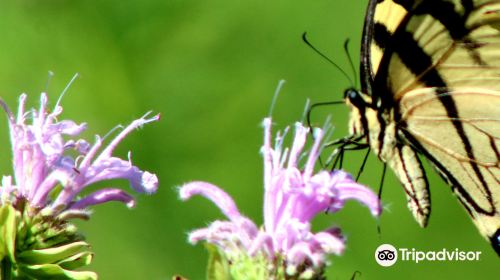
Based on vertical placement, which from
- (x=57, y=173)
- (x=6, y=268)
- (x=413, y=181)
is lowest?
(x=6, y=268)

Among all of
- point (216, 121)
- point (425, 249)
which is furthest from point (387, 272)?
point (216, 121)

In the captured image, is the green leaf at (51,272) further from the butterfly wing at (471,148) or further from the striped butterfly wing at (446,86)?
the butterfly wing at (471,148)

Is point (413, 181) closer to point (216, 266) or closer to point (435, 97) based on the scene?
point (435, 97)

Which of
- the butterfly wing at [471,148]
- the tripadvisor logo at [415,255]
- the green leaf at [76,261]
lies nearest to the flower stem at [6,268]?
the green leaf at [76,261]

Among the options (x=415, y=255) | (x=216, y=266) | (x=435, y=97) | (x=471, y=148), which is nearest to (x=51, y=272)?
(x=216, y=266)

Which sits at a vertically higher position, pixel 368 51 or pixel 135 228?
pixel 135 228

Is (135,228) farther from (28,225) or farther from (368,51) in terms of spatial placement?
(28,225)
